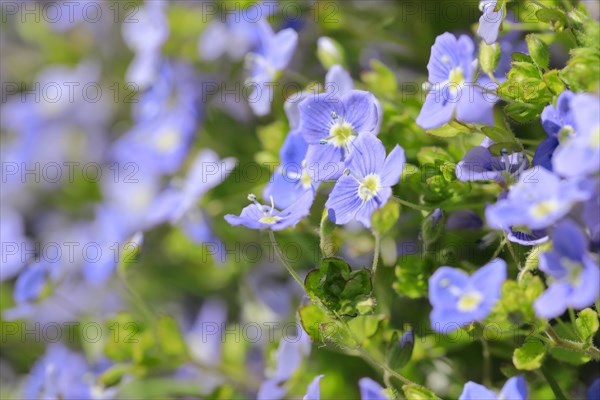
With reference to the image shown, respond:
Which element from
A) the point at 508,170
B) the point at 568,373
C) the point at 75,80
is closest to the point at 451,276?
the point at 508,170

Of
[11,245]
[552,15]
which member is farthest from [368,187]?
[11,245]

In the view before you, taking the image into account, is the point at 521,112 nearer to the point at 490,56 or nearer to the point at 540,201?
the point at 490,56

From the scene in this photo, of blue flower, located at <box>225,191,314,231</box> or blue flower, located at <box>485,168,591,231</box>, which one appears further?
blue flower, located at <box>225,191,314,231</box>

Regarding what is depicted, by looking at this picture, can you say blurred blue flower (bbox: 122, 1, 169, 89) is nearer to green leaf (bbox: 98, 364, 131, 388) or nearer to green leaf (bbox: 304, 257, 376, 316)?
green leaf (bbox: 98, 364, 131, 388)

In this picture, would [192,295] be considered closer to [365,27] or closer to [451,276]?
[365,27]

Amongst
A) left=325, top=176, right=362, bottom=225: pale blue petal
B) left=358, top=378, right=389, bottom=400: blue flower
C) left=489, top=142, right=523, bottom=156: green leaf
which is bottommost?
left=358, top=378, right=389, bottom=400: blue flower

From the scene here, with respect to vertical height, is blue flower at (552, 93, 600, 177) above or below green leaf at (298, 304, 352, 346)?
above

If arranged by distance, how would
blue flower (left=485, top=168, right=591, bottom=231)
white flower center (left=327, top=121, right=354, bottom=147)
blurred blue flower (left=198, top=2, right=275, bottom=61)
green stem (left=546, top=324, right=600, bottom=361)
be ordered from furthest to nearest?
A: blurred blue flower (left=198, top=2, right=275, bottom=61) < white flower center (left=327, top=121, right=354, bottom=147) < green stem (left=546, top=324, right=600, bottom=361) < blue flower (left=485, top=168, right=591, bottom=231)

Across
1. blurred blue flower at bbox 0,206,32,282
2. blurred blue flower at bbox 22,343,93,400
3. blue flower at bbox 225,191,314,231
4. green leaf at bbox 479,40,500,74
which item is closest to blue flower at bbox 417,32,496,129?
green leaf at bbox 479,40,500,74

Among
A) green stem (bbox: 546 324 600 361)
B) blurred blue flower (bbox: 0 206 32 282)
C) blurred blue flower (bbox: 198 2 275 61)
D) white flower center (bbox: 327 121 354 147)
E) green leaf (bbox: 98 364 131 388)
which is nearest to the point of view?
green stem (bbox: 546 324 600 361)
